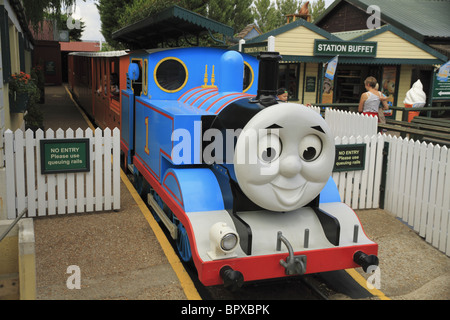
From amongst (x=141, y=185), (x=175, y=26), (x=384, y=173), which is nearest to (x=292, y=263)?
(x=384, y=173)

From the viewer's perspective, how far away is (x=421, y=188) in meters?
5.98

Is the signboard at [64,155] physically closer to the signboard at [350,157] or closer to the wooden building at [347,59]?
the signboard at [350,157]

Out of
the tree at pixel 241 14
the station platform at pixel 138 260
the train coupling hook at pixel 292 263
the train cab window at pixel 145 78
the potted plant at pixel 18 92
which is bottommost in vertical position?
the station platform at pixel 138 260

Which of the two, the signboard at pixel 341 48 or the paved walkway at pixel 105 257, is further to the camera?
the signboard at pixel 341 48

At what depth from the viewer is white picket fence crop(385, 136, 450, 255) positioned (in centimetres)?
554

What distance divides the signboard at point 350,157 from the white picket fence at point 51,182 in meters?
3.12

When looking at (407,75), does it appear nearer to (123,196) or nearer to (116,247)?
(123,196)

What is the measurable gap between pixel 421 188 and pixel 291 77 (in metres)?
11.2

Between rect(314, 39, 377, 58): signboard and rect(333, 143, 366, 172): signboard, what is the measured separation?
9238 millimetres

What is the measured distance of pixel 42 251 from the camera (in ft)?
16.3

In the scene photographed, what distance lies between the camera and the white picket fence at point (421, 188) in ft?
18.2

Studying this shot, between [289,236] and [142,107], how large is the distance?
10.5 feet

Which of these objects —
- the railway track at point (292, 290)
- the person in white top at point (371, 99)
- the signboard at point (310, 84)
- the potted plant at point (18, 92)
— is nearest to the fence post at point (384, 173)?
the railway track at point (292, 290)

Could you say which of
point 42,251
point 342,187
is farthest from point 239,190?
point 342,187
